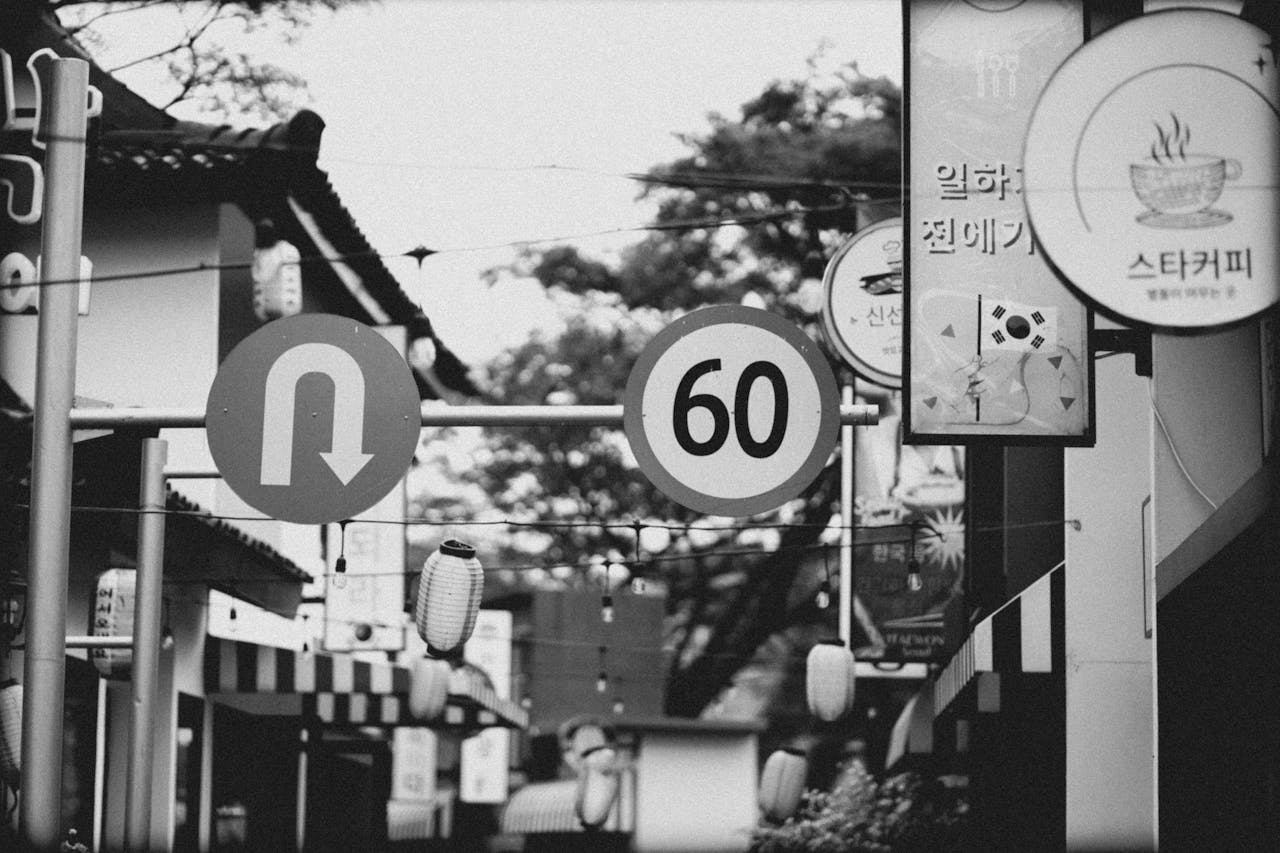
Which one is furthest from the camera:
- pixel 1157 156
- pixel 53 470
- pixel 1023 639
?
pixel 1023 639

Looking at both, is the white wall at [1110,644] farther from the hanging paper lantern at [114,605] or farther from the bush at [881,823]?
the hanging paper lantern at [114,605]

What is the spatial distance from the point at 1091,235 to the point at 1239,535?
6.35ft

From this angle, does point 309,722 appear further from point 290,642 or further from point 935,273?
point 935,273

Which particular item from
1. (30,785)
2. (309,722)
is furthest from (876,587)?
(30,785)

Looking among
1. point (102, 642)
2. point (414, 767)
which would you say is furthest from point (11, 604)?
point (414, 767)

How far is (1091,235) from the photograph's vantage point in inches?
297

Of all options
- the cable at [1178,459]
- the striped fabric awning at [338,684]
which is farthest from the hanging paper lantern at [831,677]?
the cable at [1178,459]

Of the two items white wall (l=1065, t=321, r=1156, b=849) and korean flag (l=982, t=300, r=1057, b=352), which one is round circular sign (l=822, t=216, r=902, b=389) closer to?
white wall (l=1065, t=321, r=1156, b=849)

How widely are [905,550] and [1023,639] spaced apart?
5.52m

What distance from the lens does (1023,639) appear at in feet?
44.5

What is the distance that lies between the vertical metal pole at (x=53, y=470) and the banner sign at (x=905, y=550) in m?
10.0

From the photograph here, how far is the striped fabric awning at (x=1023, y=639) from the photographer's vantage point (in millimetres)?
13367

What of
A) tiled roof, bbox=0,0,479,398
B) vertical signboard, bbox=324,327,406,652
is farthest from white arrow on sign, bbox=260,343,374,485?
vertical signboard, bbox=324,327,406,652

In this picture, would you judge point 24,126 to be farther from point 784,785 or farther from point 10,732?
point 784,785
